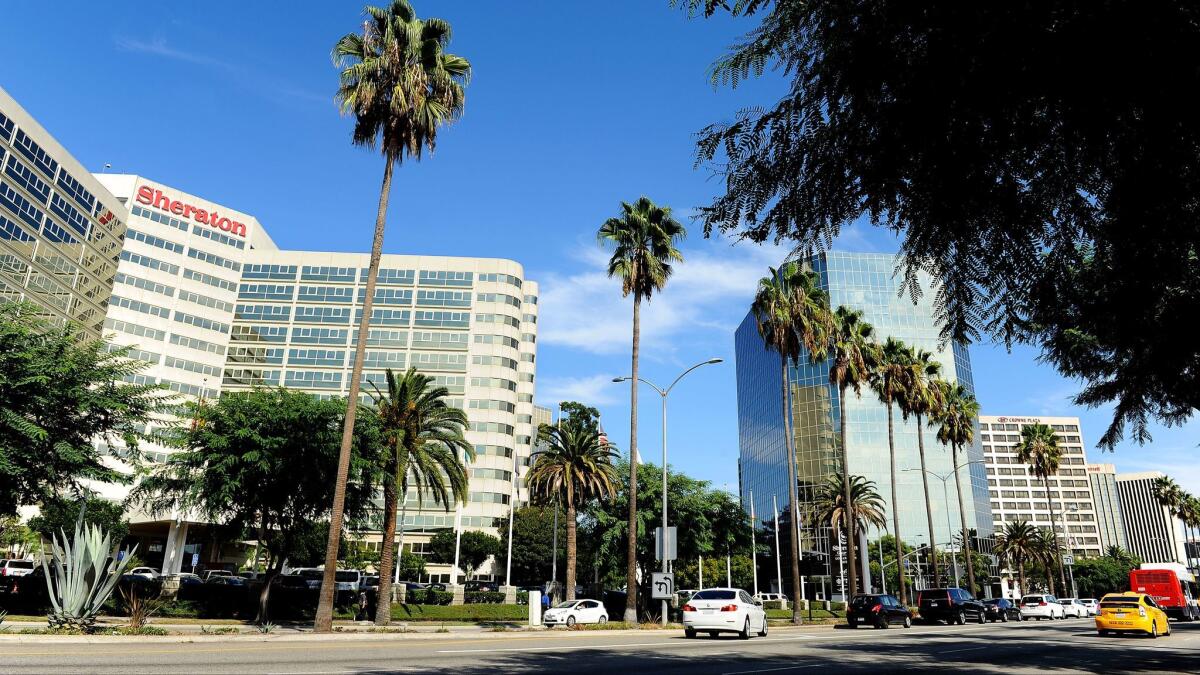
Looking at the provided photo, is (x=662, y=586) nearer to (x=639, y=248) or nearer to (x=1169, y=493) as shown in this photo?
(x=639, y=248)

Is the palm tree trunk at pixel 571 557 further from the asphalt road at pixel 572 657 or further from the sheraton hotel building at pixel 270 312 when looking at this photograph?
the sheraton hotel building at pixel 270 312

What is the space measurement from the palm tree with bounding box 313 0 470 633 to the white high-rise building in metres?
188

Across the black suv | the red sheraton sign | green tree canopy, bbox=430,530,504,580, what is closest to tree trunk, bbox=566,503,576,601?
the black suv

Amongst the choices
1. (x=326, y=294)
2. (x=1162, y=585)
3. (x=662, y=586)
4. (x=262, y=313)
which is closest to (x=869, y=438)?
(x=1162, y=585)

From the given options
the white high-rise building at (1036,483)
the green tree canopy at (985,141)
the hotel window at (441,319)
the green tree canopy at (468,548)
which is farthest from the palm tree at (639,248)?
the white high-rise building at (1036,483)

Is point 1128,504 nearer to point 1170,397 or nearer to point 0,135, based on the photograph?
point 1170,397

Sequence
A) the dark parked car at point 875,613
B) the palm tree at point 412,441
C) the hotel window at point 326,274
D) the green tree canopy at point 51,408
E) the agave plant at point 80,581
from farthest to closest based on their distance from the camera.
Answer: the hotel window at point 326,274 → the dark parked car at point 875,613 → the palm tree at point 412,441 → the green tree canopy at point 51,408 → the agave plant at point 80,581

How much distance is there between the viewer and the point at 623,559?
57531 mm

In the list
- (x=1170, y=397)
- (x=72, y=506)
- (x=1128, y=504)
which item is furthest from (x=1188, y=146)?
(x=1128, y=504)

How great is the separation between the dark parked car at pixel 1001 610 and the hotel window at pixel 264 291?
86973 millimetres

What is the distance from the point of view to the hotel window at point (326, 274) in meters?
99.6

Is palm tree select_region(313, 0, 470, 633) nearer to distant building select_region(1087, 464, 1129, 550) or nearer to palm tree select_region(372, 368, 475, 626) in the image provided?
palm tree select_region(372, 368, 475, 626)

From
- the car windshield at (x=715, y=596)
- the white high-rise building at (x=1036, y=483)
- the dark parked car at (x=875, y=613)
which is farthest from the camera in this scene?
the white high-rise building at (x=1036, y=483)

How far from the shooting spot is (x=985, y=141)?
4.16 metres
